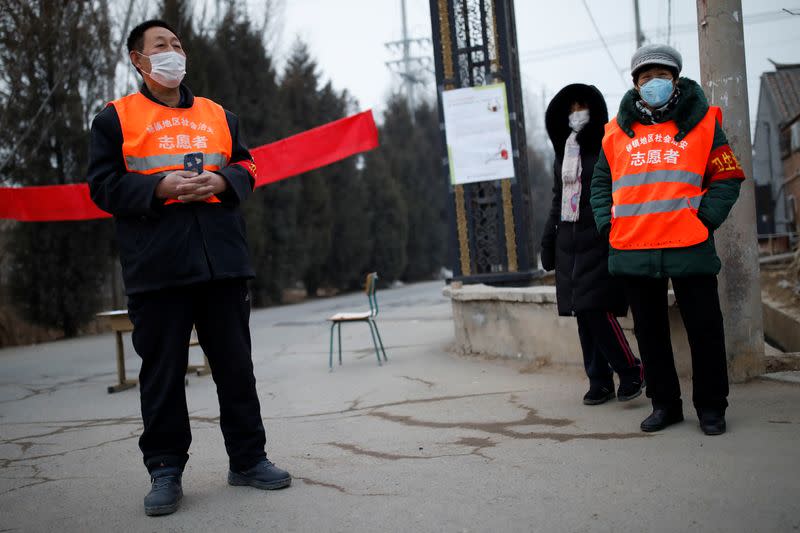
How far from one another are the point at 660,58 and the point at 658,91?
179mm

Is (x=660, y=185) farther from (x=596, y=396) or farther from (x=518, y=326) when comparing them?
(x=518, y=326)

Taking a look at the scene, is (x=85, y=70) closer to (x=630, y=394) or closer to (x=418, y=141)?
(x=630, y=394)

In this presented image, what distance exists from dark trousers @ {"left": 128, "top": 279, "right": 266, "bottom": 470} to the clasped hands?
42 cm

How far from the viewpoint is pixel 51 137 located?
550 inches

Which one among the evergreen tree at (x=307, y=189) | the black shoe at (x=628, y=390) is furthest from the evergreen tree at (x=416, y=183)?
the black shoe at (x=628, y=390)

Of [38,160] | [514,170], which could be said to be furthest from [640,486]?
[38,160]

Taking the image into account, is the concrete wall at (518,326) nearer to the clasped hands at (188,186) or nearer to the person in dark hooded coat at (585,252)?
the person in dark hooded coat at (585,252)

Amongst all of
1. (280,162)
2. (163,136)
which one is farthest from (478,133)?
(163,136)

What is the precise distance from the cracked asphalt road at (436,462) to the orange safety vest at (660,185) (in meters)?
1.04

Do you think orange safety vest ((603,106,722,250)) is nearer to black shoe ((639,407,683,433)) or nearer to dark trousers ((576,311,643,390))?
dark trousers ((576,311,643,390))

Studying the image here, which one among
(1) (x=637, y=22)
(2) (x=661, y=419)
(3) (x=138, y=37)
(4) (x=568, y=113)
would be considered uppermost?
(1) (x=637, y=22)

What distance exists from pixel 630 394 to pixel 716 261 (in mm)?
1204

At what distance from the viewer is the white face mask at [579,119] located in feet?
16.3

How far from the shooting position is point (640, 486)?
319 cm
